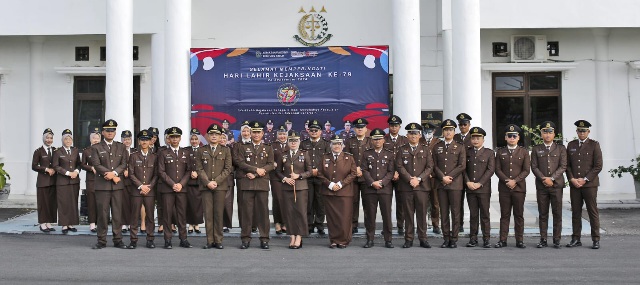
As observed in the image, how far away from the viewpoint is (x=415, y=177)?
11.6 m

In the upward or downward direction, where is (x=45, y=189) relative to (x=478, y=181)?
downward

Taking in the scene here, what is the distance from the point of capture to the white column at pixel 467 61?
1366cm

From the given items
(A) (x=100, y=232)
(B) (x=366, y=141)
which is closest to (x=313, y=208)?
(B) (x=366, y=141)

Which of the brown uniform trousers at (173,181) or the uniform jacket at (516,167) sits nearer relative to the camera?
the uniform jacket at (516,167)

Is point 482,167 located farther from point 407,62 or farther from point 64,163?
point 64,163

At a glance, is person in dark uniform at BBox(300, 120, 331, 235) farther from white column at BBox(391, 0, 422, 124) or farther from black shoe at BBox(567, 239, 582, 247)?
black shoe at BBox(567, 239, 582, 247)

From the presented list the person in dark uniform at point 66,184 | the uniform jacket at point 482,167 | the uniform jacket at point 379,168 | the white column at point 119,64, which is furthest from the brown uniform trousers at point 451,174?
the person in dark uniform at point 66,184

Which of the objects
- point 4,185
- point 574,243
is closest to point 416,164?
point 574,243

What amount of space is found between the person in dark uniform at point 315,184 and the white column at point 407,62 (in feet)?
5.64

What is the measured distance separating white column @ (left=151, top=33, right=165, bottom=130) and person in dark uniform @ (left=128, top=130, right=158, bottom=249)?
4048 mm

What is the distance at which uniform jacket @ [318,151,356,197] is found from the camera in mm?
11633

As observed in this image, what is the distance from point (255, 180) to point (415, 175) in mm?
2251

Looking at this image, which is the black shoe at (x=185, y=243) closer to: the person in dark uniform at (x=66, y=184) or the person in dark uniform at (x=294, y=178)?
the person in dark uniform at (x=294, y=178)

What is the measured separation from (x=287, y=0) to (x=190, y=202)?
630cm
